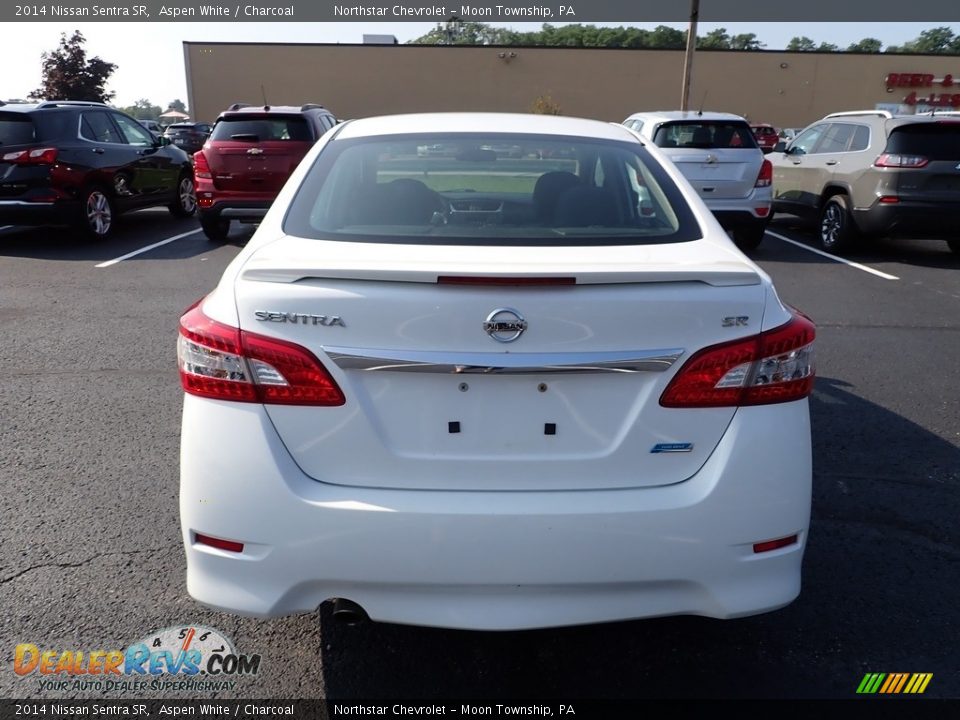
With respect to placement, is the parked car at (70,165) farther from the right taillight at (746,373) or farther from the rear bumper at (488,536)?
the right taillight at (746,373)

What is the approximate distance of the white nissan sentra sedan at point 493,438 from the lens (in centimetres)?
206

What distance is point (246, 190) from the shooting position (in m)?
10.0

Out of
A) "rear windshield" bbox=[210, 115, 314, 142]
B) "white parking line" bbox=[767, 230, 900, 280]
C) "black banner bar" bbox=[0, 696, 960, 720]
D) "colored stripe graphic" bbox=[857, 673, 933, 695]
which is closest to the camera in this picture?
"black banner bar" bbox=[0, 696, 960, 720]

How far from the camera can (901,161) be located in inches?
371

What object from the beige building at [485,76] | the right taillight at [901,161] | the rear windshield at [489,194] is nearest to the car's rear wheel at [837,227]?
the right taillight at [901,161]

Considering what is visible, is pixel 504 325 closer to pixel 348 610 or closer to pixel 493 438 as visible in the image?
pixel 493 438

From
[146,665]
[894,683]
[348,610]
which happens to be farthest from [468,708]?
[894,683]

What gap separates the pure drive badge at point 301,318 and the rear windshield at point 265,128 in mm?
8663

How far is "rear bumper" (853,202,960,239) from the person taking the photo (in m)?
9.35

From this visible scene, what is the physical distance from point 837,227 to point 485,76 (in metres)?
37.5

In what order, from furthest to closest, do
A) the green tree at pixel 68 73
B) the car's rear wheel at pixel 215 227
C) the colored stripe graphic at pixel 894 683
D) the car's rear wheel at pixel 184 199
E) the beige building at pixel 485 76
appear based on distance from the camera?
the beige building at pixel 485 76 < the green tree at pixel 68 73 < the car's rear wheel at pixel 184 199 < the car's rear wheel at pixel 215 227 < the colored stripe graphic at pixel 894 683

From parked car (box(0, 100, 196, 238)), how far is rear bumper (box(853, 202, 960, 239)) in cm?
964

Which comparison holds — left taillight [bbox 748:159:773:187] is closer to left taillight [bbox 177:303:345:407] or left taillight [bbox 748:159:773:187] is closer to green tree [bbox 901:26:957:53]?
left taillight [bbox 177:303:345:407]

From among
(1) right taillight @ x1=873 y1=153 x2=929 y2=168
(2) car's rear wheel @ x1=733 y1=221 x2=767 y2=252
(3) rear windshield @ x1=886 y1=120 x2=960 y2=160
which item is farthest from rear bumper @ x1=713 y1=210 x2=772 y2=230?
(3) rear windshield @ x1=886 y1=120 x2=960 y2=160
